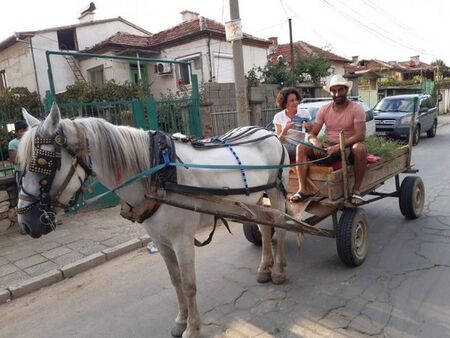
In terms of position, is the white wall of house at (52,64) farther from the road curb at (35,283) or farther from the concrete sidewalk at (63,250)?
the road curb at (35,283)

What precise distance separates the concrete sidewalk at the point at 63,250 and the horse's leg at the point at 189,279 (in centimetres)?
224

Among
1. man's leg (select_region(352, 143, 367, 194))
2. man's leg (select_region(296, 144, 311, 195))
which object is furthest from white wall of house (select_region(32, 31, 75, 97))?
man's leg (select_region(352, 143, 367, 194))

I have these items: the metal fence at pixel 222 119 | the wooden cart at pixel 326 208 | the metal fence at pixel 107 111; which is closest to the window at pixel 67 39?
the metal fence at pixel 222 119

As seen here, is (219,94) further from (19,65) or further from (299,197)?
(19,65)

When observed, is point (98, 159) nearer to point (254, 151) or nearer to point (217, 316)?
point (254, 151)

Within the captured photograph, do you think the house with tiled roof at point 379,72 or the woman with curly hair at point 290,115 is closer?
the woman with curly hair at point 290,115

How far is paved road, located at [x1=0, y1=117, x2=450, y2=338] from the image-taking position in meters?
2.97

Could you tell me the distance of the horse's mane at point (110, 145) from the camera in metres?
2.15

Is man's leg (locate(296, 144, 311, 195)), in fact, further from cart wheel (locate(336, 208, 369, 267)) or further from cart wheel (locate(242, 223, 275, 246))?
cart wheel (locate(242, 223, 275, 246))

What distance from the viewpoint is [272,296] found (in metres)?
3.47

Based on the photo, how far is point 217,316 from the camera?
3209mm

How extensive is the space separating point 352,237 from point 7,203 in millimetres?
5413

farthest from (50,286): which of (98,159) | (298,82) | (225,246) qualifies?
(298,82)

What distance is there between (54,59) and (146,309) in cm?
1826
